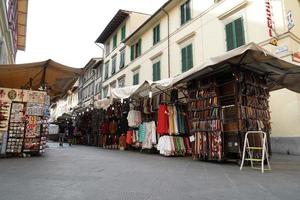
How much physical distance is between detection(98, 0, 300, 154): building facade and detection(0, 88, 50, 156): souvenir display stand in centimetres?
877

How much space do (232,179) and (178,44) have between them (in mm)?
12276

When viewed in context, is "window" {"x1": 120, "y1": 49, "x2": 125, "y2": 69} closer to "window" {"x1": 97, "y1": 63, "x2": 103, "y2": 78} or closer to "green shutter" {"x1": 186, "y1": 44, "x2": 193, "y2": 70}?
"window" {"x1": 97, "y1": 63, "x2": 103, "y2": 78}

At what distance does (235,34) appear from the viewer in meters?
11.7

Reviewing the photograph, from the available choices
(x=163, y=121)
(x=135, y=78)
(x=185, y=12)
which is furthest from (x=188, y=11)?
(x=163, y=121)

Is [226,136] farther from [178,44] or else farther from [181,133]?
[178,44]

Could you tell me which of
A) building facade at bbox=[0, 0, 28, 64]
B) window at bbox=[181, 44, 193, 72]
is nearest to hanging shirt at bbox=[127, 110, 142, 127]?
window at bbox=[181, 44, 193, 72]

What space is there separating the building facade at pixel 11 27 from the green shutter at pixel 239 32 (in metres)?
10.2

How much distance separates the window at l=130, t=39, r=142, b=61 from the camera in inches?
805

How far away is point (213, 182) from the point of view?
165 inches

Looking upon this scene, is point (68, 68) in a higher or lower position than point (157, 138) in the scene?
higher

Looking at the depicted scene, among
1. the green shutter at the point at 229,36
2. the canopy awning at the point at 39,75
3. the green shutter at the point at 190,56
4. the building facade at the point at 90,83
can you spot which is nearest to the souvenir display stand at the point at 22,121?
the canopy awning at the point at 39,75

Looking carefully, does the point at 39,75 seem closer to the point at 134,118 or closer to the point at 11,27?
the point at 134,118

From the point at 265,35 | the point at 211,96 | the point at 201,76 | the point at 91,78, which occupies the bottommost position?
the point at 211,96

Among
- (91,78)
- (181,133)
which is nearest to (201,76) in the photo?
(181,133)
